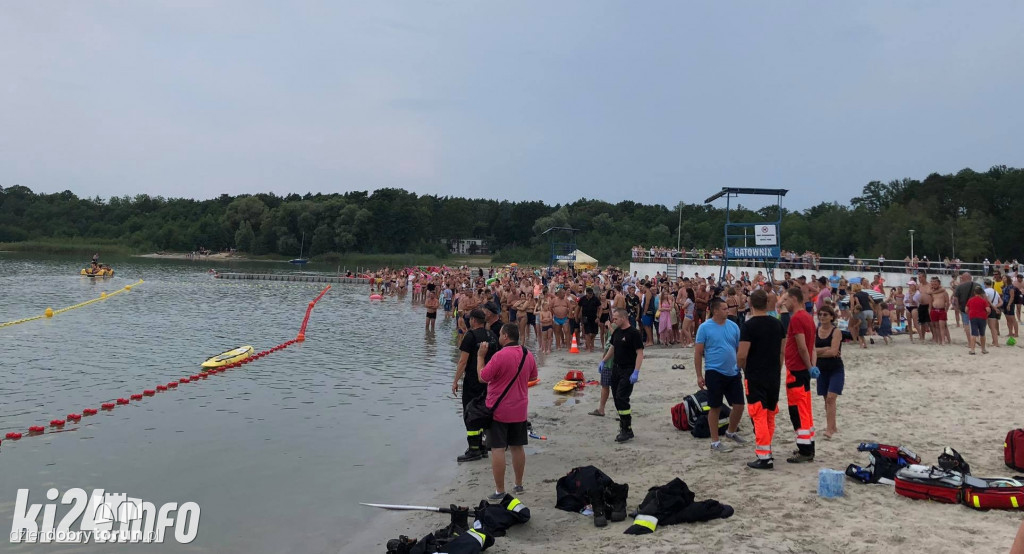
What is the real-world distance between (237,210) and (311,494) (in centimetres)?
10944

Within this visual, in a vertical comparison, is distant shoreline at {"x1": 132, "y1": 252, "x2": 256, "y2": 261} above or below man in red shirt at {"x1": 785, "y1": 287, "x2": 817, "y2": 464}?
above

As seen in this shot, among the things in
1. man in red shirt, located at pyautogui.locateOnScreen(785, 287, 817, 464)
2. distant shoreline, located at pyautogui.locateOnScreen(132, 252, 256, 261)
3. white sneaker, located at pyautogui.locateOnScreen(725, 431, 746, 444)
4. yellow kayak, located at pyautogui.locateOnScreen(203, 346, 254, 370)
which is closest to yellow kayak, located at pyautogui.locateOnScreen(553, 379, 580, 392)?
white sneaker, located at pyautogui.locateOnScreen(725, 431, 746, 444)

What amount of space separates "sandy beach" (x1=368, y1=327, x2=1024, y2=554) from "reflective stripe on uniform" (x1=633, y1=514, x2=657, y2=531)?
0.31ft

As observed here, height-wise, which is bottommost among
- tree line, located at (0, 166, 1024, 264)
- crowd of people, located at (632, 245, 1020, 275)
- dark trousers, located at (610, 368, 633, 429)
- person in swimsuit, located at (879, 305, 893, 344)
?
dark trousers, located at (610, 368, 633, 429)

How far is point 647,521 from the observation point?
18.1ft

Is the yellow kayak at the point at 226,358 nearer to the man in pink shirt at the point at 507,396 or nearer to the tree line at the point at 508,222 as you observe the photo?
the man in pink shirt at the point at 507,396

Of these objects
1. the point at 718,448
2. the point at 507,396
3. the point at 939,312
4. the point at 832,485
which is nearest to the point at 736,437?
the point at 718,448

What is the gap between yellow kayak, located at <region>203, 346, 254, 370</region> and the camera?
15.3m

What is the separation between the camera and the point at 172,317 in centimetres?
2609

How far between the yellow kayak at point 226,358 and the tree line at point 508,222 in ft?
161

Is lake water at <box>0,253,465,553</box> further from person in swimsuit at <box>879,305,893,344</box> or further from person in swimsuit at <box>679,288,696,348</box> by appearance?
person in swimsuit at <box>879,305,893,344</box>

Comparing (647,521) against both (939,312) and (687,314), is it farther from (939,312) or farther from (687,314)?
(687,314)

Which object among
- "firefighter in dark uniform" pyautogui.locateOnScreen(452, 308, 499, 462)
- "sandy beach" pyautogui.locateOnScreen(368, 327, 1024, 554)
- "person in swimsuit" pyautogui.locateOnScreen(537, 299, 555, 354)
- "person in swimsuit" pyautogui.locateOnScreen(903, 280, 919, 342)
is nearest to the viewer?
"sandy beach" pyautogui.locateOnScreen(368, 327, 1024, 554)

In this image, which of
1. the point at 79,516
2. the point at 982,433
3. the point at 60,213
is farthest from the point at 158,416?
the point at 60,213
